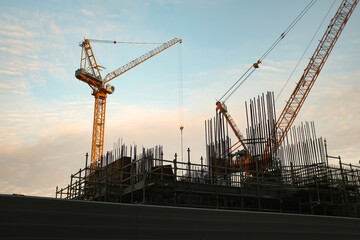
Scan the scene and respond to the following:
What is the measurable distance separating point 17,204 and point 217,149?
26590mm

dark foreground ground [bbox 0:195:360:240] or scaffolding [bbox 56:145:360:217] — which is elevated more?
scaffolding [bbox 56:145:360:217]

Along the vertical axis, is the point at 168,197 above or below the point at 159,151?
below

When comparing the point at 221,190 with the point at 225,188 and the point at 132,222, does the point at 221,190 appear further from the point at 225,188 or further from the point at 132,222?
the point at 132,222

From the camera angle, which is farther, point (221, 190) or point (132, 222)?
point (221, 190)

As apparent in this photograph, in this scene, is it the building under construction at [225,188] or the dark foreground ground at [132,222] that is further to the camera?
the building under construction at [225,188]

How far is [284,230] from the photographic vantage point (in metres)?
11.8

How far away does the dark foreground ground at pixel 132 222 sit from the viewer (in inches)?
307

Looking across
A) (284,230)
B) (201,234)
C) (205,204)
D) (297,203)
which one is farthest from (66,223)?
(297,203)

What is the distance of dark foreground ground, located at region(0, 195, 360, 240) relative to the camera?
25.6ft

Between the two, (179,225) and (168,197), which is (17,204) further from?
(168,197)

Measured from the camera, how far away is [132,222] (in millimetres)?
9078

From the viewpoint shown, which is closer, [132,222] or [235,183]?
[132,222]

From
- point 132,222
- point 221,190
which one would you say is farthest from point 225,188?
point 132,222

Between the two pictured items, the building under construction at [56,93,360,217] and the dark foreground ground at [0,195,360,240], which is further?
the building under construction at [56,93,360,217]
